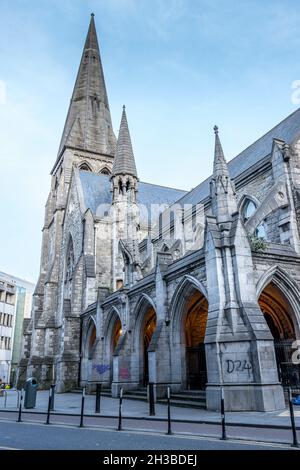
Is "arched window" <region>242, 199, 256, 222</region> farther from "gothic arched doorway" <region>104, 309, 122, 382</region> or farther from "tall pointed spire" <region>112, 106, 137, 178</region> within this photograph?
A: "tall pointed spire" <region>112, 106, 137, 178</region>

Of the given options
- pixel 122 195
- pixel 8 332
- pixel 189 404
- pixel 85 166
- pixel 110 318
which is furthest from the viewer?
pixel 8 332

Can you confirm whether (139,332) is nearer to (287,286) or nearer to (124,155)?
(287,286)

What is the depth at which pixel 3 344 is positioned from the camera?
169 feet

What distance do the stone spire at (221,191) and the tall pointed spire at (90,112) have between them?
32212 millimetres

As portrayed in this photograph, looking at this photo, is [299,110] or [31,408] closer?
[31,408]

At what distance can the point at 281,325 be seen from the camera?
16.4 metres

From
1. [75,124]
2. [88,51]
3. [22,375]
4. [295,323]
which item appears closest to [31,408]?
[295,323]

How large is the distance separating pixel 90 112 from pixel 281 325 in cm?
3939

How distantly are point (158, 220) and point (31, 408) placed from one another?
20.5 meters

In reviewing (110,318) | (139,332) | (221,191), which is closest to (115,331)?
(110,318)

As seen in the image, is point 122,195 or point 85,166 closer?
point 122,195

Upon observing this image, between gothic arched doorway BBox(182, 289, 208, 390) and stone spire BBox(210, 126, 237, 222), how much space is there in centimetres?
363
